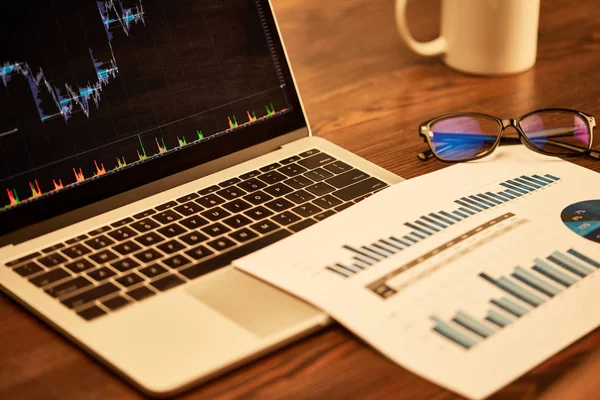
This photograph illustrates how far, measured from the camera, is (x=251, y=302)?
658 millimetres

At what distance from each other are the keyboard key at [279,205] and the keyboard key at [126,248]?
5.7 inches

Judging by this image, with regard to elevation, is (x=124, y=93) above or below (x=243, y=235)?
above

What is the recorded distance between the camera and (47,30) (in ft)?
2.59

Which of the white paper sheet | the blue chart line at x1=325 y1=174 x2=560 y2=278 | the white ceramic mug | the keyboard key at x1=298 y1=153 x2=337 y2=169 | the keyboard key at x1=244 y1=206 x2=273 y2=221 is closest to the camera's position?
Answer: the white paper sheet

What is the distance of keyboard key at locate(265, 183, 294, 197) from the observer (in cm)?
83

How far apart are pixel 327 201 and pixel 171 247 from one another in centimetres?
18

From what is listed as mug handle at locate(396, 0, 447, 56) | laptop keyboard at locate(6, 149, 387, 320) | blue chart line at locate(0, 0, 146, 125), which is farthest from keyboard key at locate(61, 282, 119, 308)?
mug handle at locate(396, 0, 447, 56)

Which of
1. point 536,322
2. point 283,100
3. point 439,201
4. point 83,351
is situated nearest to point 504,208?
point 439,201

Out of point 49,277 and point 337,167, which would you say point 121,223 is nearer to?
point 49,277

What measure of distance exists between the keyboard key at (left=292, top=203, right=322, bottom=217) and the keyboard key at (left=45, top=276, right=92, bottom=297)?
22 cm

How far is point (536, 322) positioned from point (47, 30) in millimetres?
548

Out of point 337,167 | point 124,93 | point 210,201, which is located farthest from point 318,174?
point 124,93

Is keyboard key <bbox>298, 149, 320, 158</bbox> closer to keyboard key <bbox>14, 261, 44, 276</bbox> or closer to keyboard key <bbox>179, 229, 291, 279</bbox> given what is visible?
keyboard key <bbox>179, 229, 291, 279</bbox>

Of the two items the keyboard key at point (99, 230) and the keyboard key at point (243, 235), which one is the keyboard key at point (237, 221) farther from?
the keyboard key at point (99, 230)
